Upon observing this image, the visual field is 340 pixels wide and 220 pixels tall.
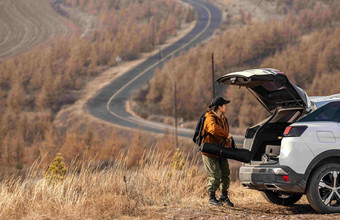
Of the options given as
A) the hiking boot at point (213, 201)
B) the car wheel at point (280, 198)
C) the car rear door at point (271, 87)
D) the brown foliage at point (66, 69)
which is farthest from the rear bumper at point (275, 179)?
the brown foliage at point (66, 69)

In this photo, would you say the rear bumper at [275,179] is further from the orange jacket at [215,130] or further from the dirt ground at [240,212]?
the orange jacket at [215,130]

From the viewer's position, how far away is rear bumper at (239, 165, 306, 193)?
7105 mm

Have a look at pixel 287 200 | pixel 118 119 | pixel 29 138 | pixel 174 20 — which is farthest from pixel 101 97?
pixel 287 200

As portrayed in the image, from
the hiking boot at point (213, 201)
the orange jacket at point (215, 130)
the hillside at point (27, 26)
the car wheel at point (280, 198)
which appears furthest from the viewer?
the hillside at point (27, 26)

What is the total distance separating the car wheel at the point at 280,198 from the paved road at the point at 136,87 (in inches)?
1314

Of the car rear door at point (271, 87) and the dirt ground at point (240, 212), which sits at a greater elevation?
the car rear door at point (271, 87)

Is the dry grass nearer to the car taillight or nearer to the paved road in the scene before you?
the car taillight

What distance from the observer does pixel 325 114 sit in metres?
7.36

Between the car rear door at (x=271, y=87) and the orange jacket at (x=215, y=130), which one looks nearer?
the car rear door at (x=271, y=87)

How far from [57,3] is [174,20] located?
926 inches

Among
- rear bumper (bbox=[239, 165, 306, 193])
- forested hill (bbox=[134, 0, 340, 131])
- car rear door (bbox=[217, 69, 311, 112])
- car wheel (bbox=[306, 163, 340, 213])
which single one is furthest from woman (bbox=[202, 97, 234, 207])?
forested hill (bbox=[134, 0, 340, 131])

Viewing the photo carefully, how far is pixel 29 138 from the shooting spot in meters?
52.9

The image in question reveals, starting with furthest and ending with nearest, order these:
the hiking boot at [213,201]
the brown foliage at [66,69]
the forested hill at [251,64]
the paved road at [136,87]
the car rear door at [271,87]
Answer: the paved road at [136,87], the forested hill at [251,64], the brown foliage at [66,69], the hiking boot at [213,201], the car rear door at [271,87]

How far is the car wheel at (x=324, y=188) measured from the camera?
7160mm
